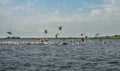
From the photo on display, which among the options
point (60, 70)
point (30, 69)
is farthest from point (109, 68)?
point (30, 69)

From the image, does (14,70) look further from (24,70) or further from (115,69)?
(115,69)

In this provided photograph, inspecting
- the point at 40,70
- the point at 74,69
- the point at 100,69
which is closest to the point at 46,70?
the point at 40,70

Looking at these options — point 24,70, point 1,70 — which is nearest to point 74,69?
point 24,70

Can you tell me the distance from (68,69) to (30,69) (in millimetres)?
4798

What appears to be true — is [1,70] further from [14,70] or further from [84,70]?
[84,70]

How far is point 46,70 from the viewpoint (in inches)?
1642

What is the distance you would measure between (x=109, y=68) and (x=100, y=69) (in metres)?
1.72

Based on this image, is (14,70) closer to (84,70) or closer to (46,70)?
(46,70)

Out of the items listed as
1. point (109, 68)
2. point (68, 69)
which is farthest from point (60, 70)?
point (109, 68)

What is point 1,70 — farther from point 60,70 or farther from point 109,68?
point 109,68

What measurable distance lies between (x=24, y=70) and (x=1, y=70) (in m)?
2.97

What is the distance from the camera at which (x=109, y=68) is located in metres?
43.7

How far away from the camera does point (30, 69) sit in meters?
42.8

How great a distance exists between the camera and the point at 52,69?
4303 centimetres
